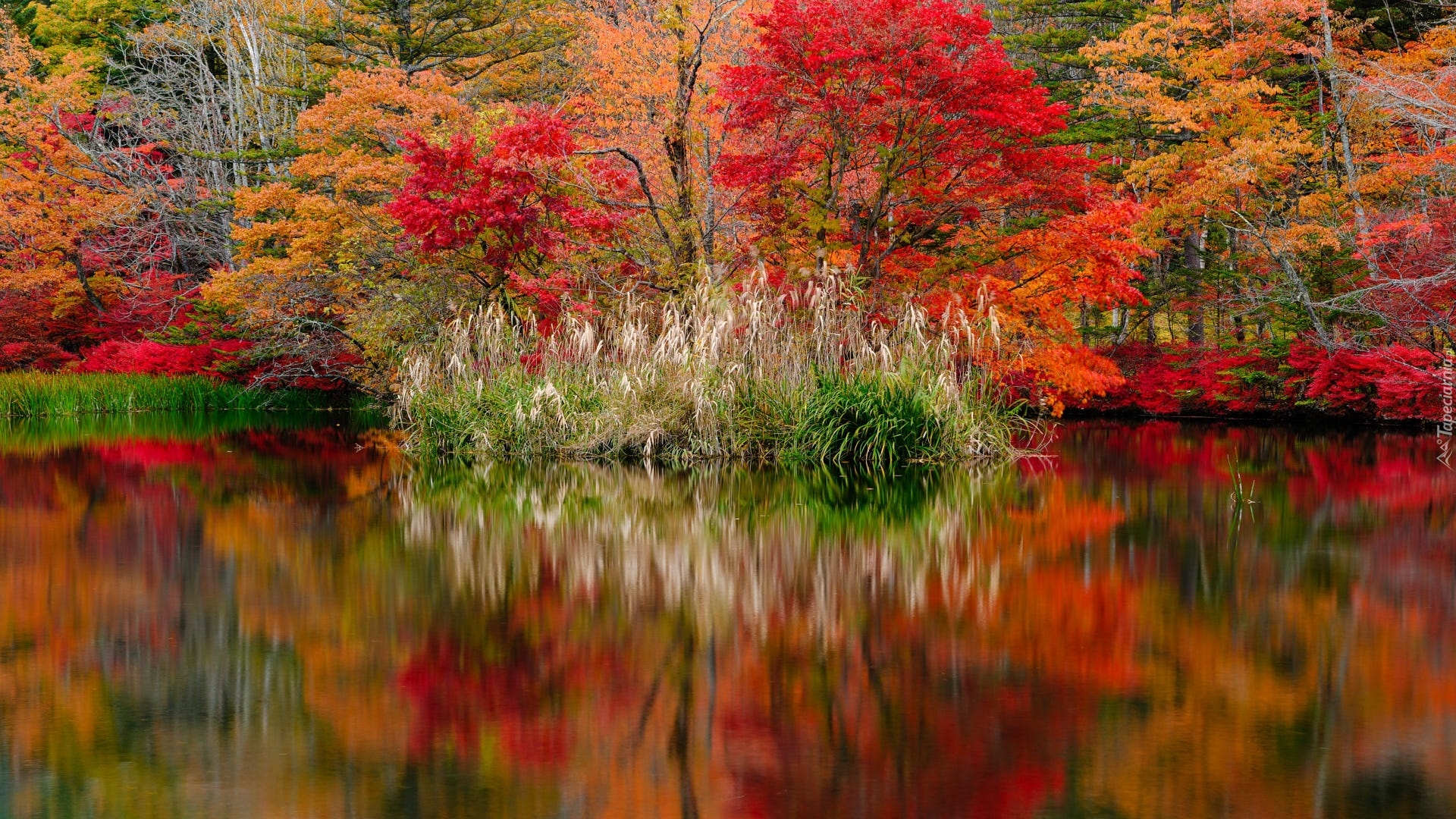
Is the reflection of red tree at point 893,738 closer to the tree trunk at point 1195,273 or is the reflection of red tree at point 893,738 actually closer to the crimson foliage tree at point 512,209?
the crimson foliage tree at point 512,209

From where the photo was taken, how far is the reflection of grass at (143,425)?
15141mm

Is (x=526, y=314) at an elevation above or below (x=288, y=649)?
above

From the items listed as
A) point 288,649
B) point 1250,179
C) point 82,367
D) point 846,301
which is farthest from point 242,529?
point 82,367

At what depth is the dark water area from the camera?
296 cm

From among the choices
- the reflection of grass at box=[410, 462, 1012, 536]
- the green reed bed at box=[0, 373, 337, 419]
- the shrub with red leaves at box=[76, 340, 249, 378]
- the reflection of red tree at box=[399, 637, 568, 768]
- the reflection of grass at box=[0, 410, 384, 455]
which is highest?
the shrub with red leaves at box=[76, 340, 249, 378]

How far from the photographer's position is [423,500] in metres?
8.78

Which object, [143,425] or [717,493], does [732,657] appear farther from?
[143,425]

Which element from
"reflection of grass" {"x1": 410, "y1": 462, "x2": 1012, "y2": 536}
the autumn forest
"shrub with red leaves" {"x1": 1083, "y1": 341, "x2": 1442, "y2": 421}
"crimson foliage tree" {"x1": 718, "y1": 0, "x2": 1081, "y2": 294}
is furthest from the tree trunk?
"reflection of grass" {"x1": 410, "y1": 462, "x2": 1012, "y2": 536}

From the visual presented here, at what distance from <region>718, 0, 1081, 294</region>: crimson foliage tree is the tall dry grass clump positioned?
4.77ft

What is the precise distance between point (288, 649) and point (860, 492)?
534cm

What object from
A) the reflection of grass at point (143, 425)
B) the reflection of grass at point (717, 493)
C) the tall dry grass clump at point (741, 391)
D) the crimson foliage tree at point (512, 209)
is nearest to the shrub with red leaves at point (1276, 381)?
the tall dry grass clump at point (741, 391)

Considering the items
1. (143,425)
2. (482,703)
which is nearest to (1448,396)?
(482,703)

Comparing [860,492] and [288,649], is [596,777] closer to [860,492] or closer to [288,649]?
[288,649]

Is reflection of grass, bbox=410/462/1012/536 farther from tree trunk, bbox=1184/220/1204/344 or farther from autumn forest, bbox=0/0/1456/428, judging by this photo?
tree trunk, bbox=1184/220/1204/344
